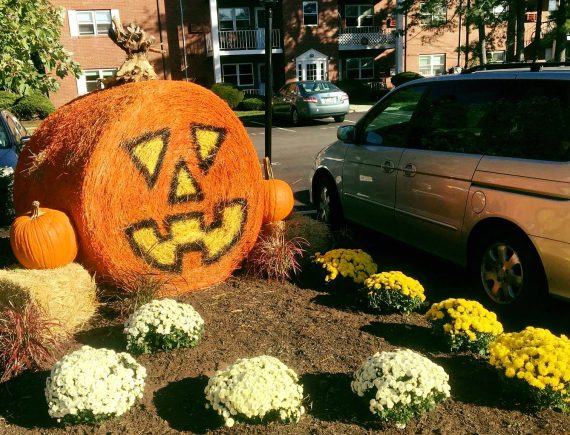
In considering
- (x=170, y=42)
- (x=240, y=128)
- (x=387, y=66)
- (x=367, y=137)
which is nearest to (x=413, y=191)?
(x=367, y=137)

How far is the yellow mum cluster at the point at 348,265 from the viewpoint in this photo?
515cm

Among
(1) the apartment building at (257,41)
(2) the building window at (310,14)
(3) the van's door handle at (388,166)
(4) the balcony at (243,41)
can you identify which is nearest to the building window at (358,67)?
(1) the apartment building at (257,41)

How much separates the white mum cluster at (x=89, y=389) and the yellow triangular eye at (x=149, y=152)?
1840mm

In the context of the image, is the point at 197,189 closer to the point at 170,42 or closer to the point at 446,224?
the point at 446,224

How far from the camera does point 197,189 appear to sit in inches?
203

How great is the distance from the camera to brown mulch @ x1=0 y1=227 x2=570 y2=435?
10.7ft

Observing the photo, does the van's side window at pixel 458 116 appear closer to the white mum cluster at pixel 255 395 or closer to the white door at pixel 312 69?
the white mum cluster at pixel 255 395

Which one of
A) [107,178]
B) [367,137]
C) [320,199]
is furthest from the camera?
[320,199]

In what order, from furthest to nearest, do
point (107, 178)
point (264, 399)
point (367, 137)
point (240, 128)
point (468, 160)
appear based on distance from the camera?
point (367, 137)
point (240, 128)
point (468, 160)
point (107, 178)
point (264, 399)

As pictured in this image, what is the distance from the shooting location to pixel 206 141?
517 centimetres

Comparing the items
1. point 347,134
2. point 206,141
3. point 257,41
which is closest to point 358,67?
point 257,41

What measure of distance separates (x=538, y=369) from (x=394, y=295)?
148 cm

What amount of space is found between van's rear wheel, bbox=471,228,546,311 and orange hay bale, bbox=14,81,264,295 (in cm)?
210

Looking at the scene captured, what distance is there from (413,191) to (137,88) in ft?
8.88
